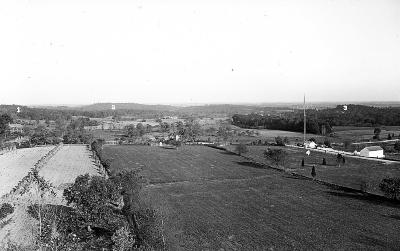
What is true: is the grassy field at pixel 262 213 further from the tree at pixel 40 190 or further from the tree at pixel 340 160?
the tree at pixel 340 160

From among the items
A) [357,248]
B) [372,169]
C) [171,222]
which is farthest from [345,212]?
[372,169]

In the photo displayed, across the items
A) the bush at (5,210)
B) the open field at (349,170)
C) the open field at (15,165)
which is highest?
the bush at (5,210)

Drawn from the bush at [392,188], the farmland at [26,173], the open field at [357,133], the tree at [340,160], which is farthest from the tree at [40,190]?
the open field at [357,133]

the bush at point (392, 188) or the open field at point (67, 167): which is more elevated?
the bush at point (392, 188)

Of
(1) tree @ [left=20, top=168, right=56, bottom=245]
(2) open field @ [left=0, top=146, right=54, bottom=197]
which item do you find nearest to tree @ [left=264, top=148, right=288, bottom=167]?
(1) tree @ [left=20, top=168, right=56, bottom=245]

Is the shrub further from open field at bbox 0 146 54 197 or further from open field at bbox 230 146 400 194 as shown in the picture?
open field at bbox 230 146 400 194

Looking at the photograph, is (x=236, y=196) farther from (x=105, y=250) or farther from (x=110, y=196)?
(x=105, y=250)

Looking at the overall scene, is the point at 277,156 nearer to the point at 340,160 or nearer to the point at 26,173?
the point at 340,160
